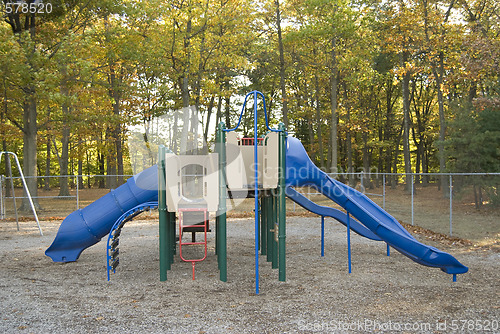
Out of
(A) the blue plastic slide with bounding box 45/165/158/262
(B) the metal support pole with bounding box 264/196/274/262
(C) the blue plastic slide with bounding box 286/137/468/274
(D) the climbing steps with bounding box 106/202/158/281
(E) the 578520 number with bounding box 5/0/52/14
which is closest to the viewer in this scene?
(C) the blue plastic slide with bounding box 286/137/468/274

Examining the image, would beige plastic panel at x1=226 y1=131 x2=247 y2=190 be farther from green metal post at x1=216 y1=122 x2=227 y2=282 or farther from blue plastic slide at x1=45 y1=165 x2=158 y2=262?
blue plastic slide at x1=45 y1=165 x2=158 y2=262

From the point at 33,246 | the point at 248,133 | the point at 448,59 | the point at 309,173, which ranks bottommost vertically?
the point at 33,246

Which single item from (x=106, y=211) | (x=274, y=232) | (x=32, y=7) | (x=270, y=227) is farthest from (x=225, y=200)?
(x=32, y=7)

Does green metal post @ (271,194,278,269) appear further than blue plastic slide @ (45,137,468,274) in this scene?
Yes

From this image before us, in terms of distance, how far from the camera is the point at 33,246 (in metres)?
10.9

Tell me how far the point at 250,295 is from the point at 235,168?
7.35 feet

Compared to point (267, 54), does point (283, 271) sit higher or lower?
lower

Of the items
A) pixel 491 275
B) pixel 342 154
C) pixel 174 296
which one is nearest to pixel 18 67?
pixel 174 296

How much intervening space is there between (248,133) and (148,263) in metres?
27.0

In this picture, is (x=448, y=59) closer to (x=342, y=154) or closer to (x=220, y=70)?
(x=220, y=70)

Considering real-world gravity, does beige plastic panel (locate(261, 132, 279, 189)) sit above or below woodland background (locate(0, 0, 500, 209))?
below

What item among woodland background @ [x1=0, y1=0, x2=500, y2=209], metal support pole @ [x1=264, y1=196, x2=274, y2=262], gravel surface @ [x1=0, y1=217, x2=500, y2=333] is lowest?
gravel surface @ [x1=0, y1=217, x2=500, y2=333]

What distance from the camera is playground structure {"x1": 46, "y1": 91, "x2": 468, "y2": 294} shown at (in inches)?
279

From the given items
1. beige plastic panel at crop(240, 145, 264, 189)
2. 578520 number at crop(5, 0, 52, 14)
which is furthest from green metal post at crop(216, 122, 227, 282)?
578520 number at crop(5, 0, 52, 14)
